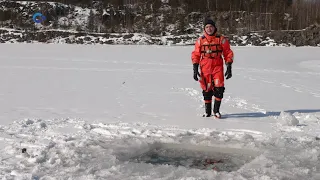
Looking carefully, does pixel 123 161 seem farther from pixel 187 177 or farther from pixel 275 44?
pixel 275 44

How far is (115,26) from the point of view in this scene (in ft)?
125

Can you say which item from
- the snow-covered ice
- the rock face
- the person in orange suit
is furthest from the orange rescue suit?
the rock face

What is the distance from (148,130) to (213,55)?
5.51 feet

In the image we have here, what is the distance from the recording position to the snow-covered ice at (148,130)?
3.43m

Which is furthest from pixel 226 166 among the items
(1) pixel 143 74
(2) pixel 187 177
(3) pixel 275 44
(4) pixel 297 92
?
(3) pixel 275 44

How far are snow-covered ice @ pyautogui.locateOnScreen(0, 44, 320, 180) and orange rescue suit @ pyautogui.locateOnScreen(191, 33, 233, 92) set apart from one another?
0.66 m

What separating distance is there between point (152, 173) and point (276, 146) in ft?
5.54

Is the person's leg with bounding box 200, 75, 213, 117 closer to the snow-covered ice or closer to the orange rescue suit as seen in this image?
the orange rescue suit

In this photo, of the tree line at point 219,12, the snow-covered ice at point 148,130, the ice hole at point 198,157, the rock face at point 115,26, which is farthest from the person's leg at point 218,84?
the tree line at point 219,12

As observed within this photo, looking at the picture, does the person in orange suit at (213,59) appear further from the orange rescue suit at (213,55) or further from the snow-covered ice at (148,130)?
the snow-covered ice at (148,130)

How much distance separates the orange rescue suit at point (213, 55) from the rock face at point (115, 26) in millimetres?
26302

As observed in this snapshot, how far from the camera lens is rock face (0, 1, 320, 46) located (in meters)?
33.2

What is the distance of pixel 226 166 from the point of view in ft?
12.0

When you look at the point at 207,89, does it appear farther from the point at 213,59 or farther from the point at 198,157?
the point at 198,157
